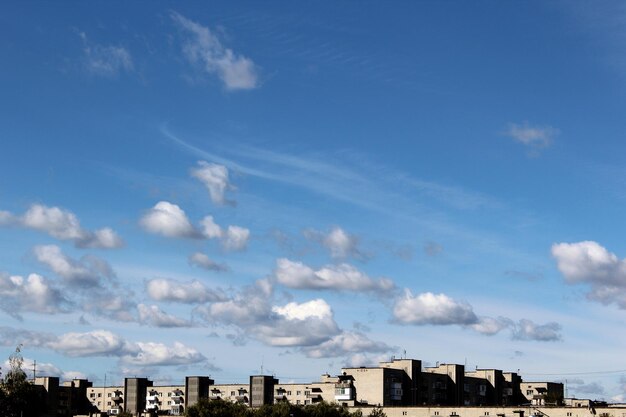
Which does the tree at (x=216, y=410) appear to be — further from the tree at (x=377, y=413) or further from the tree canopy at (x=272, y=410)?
the tree at (x=377, y=413)

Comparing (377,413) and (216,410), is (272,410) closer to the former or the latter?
(216,410)

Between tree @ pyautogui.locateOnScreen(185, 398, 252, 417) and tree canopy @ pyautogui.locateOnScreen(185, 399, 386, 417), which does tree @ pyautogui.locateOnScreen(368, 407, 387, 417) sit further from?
tree @ pyautogui.locateOnScreen(185, 398, 252, 417)

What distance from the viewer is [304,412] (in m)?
183

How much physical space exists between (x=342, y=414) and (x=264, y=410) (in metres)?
15.4

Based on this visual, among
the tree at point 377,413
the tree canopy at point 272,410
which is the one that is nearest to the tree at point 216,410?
the tree canopy at point 272,410

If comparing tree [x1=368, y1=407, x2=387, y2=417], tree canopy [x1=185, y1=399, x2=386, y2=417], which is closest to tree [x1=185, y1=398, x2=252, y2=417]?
tree canopy [x1=185, y1=399, x2=386, y2=417]

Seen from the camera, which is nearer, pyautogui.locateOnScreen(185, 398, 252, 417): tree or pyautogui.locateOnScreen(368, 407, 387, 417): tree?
pyautogui.locateOnScreen(185, 398, 252, 417): tree

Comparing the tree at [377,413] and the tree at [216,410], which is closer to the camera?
the tree at [216,410]

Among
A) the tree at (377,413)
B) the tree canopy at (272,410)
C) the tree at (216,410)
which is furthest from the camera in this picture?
the tree at (377,413)

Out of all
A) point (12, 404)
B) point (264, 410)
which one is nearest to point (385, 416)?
point (264, 410)

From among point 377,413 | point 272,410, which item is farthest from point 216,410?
point 377,413

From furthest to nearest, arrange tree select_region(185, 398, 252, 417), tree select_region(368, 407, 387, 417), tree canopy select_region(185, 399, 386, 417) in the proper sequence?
tree select_region(368, 407, 387, 417) < tree select_region(185, 398, 252, 417) < tree canopy select_region(185, 399, 386, 417)

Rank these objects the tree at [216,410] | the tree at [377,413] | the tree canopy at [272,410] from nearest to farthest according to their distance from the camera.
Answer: the tree canopy at [272,410] → the tree at [216,410] → the tree at [377,413]

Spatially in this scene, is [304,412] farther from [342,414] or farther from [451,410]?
[451,410]
